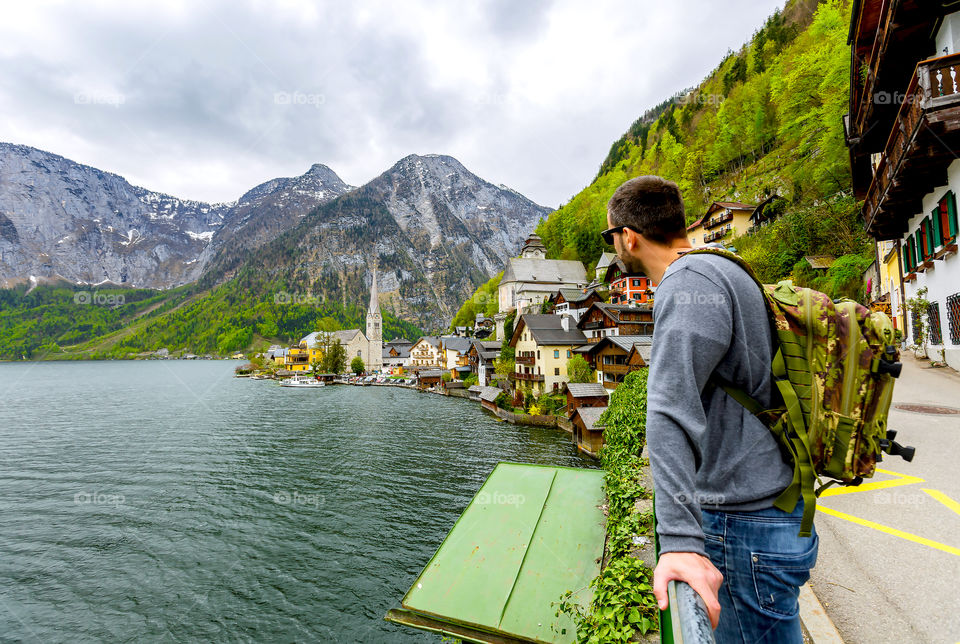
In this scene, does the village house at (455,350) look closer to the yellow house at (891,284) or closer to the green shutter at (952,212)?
the yellow house at (891,284)

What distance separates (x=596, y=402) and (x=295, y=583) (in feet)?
72.8

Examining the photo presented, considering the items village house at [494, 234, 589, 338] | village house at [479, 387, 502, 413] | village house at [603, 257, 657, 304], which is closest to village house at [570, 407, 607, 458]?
village house at [479, 387, 502, 413]

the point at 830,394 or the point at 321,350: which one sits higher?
the point at 830,394

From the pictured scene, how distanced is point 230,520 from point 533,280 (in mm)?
58988

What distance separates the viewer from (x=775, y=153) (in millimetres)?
50344

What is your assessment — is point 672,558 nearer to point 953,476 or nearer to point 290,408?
point 953,476

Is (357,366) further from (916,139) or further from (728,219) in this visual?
(916,139)

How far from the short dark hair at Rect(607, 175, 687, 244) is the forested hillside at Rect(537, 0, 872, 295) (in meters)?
29.7

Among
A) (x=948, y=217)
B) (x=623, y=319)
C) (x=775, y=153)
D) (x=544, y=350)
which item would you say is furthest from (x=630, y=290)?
(x=948, y=217)

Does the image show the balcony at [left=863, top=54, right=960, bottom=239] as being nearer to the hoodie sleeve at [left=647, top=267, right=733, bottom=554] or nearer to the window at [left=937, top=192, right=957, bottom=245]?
the window at [left=937, top=192, right=957, bottom=245]

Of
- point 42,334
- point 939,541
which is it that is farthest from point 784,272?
point 42,334

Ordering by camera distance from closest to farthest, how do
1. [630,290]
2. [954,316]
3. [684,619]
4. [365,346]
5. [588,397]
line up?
[684,619] < [954,316] < [588,397] < [630,290] < [365,346]

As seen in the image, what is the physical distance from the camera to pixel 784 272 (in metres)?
30.3

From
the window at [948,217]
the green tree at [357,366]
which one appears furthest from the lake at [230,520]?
the green tree at [357,366]
